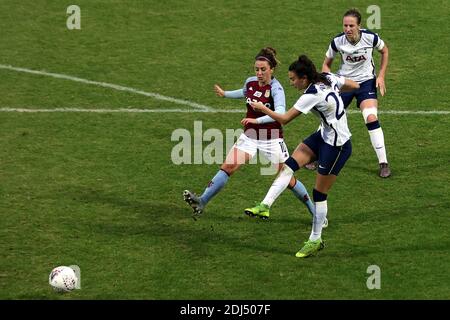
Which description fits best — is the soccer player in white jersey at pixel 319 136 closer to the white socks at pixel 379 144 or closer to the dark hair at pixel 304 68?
the dark hair at pixel 304 68

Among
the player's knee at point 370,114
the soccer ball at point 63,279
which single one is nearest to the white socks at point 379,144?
the player's knee at point 370,114

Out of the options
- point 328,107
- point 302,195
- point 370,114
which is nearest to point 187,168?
point 302,195

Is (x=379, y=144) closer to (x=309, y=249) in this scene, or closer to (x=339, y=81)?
(x=339, y=81)

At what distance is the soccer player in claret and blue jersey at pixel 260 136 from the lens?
1508 cm

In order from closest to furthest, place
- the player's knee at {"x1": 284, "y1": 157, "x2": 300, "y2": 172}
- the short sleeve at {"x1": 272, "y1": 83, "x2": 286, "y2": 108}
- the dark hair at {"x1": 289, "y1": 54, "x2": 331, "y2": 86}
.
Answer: the dark hair at {"x1": 289, "y1": 54, "x2": 331, "y2": 86} < the player's knee at {"x1": 284, "y1": 157, "x2": 300, "y2": 172} < the short sleeve at {"x1": 272, "y1": 83, "x2": 286, "y2": 108}

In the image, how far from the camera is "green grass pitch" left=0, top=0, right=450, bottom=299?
13.7m

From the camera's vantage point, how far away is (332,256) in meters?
14.2

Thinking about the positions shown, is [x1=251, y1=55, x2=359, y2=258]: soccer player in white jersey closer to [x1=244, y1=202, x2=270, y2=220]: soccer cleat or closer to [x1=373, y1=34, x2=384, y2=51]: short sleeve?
[x1=244, y1=202, x2=270, y2=220]: soccer cleat

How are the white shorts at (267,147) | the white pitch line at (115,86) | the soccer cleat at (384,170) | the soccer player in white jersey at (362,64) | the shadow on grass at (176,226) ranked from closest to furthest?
1. the shadow on grass at (176,226)
2. the white shorts at (267,147)
3. the soccer cleat at (384,170)
4. the soccer player in white jersey at (362,64)
5. the white pitch line at (115,86)

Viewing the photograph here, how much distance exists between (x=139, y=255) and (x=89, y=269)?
0.77m

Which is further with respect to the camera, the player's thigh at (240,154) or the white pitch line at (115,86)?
the white pitch line at (115,86)

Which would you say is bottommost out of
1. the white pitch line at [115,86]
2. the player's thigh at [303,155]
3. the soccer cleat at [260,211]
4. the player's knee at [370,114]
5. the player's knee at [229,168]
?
the soccer cleat at [260,211]

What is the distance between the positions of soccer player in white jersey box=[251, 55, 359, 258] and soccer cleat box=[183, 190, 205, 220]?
3.57 ft

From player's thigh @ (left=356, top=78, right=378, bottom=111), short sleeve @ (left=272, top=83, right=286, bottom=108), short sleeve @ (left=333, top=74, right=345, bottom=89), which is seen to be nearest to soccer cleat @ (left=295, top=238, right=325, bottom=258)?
short sleeve @ (left=272, top=83, right=286, bottom=108)
